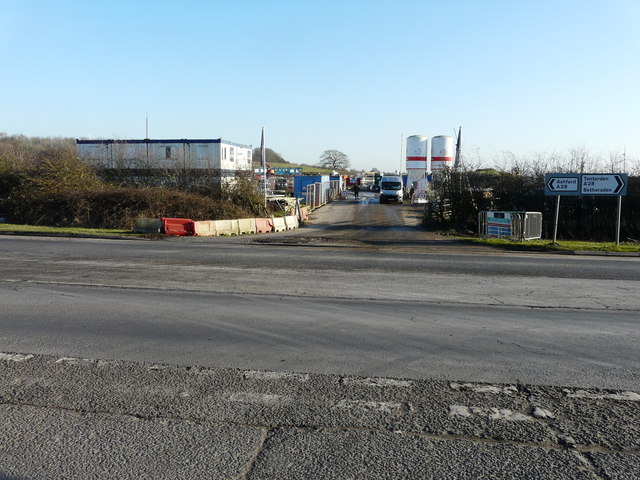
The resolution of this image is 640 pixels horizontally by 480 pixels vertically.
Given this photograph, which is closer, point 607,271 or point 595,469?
point 595,469

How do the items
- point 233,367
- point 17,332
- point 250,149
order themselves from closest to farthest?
point 233,367 < point 17,332 < point 250,149

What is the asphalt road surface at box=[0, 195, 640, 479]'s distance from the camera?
4008 millimetres

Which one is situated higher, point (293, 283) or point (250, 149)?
point (250, 149)

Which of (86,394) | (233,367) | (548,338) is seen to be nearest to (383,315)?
(548,338)

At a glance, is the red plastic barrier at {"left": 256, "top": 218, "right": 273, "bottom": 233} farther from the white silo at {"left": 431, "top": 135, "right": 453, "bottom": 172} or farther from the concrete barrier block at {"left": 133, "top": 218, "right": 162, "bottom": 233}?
the white silo at {"left": 431, "top": 135, "right": 453, "bottom": 172}

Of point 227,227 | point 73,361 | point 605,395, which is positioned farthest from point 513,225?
point 73,361

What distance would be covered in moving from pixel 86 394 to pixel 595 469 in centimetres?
414

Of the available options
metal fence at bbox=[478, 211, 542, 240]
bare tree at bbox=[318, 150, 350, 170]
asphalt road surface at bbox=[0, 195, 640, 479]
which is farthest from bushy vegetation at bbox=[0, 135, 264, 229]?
bare tree at bbox=[318, 150, 350, 170]

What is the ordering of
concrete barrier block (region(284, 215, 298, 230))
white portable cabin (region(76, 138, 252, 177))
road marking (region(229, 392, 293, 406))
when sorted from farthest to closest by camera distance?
1. white portable cabin (region(76, 138, 252, 177))
2. concrete barrier block (region(284, 215, 298, 230))
3. road marking (region(229, 392, 293, 406))

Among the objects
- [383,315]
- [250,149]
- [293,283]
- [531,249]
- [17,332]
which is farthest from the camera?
[250,149]

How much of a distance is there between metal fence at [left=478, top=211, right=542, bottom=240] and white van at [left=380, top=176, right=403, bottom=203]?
94.1ft

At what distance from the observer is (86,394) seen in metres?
5.11

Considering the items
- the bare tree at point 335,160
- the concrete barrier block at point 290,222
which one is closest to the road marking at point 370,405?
the concrete barrier block at point 290,222

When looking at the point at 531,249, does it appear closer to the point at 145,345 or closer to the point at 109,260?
the point at 109,260
